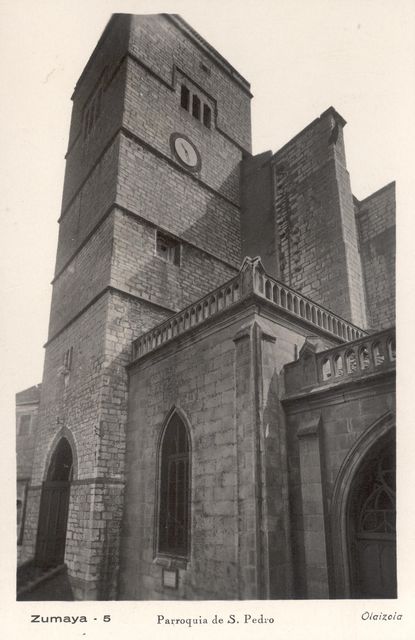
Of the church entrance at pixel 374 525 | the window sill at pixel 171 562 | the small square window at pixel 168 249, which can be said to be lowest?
the window sill at pixel 171 562

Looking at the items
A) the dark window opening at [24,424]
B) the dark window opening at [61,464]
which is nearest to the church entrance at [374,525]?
the dark window opening at [61,464]

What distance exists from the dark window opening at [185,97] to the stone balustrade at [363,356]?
44.1 feet

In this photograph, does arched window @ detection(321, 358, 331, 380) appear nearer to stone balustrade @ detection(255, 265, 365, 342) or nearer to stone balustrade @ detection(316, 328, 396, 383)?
stone balustrade @ detection(316, 328, 396, 383)

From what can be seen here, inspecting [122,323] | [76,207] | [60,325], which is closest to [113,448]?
[122,323]

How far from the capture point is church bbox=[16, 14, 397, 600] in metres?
7.09

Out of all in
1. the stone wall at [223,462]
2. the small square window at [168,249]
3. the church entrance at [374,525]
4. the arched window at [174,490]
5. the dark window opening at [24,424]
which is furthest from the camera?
the dark window opening at [24,424]

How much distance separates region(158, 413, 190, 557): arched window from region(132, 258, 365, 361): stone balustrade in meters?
2.07

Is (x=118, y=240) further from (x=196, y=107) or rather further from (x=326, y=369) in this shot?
(x=196, y=107)

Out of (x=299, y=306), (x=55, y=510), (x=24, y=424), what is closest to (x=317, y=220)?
(x=299, y=306)

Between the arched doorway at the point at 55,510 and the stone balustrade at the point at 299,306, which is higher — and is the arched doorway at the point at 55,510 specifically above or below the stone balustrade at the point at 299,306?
below

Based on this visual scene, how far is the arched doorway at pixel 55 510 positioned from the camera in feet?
38.4
